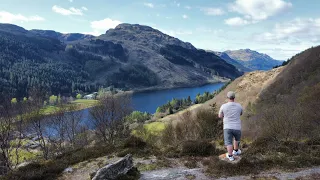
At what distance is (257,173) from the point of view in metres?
12.6

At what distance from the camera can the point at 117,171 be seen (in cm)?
1308

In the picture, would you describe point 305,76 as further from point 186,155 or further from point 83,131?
point 186,155

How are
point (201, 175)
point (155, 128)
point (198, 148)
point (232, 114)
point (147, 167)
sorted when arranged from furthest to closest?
Result: point (155, 128) → point (198, 148) → point (147, 167) → point (232, 114) → point (201, 175)

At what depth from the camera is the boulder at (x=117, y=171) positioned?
1265 cm

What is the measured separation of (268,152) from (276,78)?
121307 mm

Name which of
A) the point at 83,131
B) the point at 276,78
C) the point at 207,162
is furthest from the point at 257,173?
the point at 276,78

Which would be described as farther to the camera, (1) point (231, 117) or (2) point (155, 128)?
(2) point (155, 128)

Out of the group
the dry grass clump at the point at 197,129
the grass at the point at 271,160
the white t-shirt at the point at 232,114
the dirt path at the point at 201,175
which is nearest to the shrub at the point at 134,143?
the dirt path at the point at 201,175

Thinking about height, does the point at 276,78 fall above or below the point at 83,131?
above

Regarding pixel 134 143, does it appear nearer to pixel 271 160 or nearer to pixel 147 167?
pixel 147 167

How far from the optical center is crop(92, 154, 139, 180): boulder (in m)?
12.6

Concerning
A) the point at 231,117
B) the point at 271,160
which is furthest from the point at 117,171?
the point at 271,160

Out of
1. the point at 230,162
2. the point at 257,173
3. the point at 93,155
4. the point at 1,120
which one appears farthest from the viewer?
the point at 1,120

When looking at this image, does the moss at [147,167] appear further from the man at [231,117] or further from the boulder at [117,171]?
the man at [231,117]
